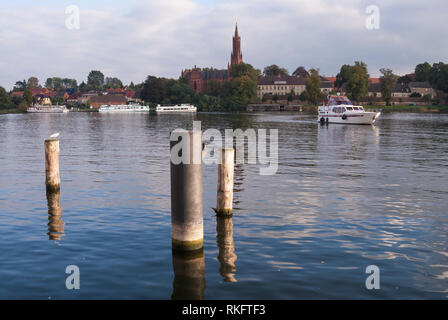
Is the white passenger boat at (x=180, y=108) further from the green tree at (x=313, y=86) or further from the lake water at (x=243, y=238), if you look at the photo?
the lake water at (x=243, y=238)

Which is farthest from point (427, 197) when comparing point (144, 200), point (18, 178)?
point (18, 178)

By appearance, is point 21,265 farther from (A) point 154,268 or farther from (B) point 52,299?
(A) point 154,268

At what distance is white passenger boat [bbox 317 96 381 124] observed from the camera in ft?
249

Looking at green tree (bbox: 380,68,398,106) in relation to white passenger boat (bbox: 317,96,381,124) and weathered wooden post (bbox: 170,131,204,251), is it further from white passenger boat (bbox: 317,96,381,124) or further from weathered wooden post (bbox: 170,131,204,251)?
weathered wooden post (bbox: 170,131,204,251)

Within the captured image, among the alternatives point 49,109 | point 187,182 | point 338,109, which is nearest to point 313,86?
point 338,109

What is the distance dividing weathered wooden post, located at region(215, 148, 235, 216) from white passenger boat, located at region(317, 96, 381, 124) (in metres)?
65.4

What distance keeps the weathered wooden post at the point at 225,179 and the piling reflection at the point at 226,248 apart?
0.38m

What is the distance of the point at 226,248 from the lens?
1219 centimetres

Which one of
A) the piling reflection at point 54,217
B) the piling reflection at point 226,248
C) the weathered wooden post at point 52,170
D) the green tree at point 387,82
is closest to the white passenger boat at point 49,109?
the green tree at point 387,82

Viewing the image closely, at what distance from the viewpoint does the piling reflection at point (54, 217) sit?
13.4 metres

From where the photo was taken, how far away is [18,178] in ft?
75.8

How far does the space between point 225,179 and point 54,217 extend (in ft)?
19.8

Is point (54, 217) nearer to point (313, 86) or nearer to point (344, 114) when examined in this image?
point (344, 114)
